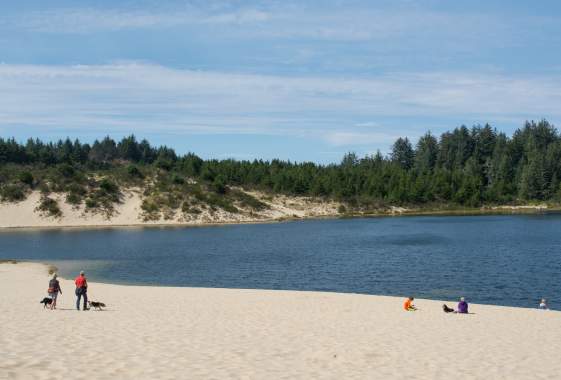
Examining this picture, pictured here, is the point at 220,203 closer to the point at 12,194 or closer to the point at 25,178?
the point at 25,178

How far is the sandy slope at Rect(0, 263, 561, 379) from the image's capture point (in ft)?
45.3

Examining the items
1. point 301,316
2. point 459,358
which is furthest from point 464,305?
point 459,358

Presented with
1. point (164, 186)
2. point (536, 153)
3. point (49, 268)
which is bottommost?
point (49, 268)

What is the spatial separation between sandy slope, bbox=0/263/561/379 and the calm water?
988 centimetres

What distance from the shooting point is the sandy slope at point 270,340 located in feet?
45.3

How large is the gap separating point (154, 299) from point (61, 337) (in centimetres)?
1401

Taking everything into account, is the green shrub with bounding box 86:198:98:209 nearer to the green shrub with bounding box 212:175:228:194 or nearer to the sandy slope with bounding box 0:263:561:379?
the green shrub with bounding box 212:175:228:194

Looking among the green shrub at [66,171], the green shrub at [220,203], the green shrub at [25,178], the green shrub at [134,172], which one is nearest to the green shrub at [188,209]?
the green shrub at [220,203]

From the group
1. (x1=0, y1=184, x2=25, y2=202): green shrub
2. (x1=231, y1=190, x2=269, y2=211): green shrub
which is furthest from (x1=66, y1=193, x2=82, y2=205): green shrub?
(x1=231, y1=190, x2=269, y2=211): green shrub

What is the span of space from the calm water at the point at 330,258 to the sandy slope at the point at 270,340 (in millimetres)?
9882

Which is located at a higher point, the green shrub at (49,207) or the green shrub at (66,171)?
the green shrub at (66,171)

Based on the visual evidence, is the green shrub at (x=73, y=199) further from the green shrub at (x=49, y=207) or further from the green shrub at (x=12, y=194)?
the green shrub at (x=12, y=194)

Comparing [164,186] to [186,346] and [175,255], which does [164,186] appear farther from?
[186,346]

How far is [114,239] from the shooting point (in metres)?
81.2
